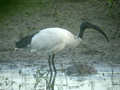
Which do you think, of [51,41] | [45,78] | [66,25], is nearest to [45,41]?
[51,41]

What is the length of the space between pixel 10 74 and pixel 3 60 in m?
1.53

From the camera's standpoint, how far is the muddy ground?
10617 millimetres

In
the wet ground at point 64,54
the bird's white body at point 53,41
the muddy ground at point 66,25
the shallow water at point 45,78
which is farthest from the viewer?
the muddy ground at point 66,25

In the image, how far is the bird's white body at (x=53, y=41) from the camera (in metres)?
8.55

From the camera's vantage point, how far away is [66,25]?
12.7 metres

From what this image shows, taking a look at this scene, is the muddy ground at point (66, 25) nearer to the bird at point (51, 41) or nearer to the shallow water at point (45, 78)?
the shallow water at point (45, 78)

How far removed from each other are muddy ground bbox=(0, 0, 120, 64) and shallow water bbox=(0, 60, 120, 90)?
56 centimetres

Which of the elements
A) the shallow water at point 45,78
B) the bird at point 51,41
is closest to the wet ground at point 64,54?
the shallow water at point 45,78

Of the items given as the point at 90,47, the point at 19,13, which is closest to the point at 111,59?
the point at 90,47

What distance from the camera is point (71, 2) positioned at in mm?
14617

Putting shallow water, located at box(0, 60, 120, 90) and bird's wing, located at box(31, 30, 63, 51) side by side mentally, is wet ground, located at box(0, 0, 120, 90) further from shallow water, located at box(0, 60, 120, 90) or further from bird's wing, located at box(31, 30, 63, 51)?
bird's wing, located at box(31, 30, 63, 51)

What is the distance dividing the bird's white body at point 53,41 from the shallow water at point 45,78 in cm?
43

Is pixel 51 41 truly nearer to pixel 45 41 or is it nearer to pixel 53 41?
pixel 53 41

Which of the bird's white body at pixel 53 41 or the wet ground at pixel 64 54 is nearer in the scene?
the wet ground at pixel 64 54
